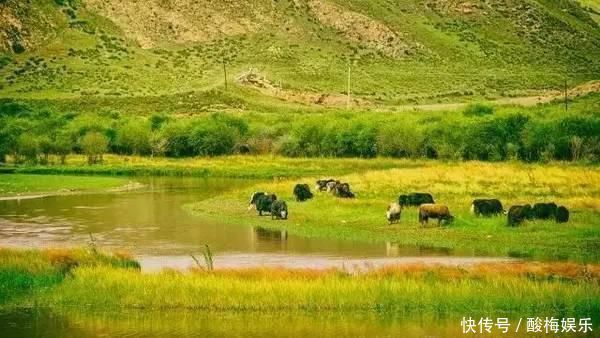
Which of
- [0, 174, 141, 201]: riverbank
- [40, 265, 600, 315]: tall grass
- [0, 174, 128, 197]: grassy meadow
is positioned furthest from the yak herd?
[0, 174, 128, 197]: grassy meadow

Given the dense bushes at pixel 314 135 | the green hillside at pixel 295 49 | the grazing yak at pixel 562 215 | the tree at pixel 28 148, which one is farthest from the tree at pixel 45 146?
the grazing yak at pixel 562 215

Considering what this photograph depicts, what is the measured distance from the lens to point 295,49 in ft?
427

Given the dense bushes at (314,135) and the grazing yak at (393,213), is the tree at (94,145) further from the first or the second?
the grazing yak at (393,213)

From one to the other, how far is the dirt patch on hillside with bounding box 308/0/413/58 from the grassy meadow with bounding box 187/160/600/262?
2960 inches

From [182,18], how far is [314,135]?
177ft

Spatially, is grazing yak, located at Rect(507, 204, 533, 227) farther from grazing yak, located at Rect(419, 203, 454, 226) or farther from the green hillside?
the green hillside

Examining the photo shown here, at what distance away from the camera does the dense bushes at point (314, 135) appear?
76.6 m

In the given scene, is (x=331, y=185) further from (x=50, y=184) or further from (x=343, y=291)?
(x=343, y=291)

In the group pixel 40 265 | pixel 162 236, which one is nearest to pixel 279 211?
pixel 162 236

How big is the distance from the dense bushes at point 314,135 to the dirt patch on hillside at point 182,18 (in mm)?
30823

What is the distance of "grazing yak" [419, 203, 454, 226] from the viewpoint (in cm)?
3591

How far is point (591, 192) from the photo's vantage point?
147ft

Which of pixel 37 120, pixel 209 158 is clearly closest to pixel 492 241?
pixel 209 158

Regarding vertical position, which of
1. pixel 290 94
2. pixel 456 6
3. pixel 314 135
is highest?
pixel 456 6
